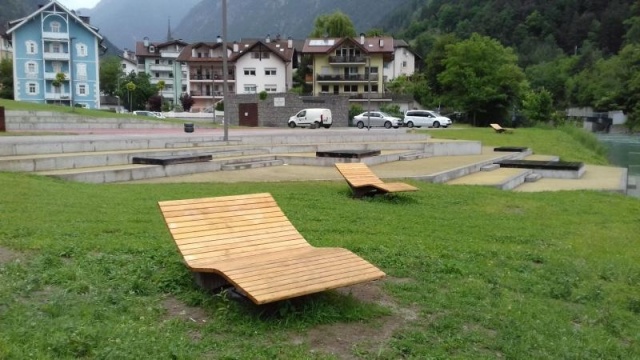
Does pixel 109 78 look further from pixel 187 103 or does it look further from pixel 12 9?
pixel 12 9

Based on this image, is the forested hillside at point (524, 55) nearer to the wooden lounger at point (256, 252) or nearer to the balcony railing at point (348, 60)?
the balcony railing at point (348, 60)

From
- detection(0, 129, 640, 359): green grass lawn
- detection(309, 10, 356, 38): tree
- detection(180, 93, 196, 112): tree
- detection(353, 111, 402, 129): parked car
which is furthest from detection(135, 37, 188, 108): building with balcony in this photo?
detection(0, 129, 640, 359): green grass lawn

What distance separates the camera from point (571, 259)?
25.6ft

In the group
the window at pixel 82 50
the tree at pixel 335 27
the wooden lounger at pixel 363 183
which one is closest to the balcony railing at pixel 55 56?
the window at pixel 82 50

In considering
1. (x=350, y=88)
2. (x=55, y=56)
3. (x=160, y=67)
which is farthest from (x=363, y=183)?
(x=160, y=67)

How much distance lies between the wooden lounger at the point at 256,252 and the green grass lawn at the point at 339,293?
0.26m

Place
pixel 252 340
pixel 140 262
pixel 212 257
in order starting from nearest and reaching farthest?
pixel 252 340, pixel 212 257, pixel 140 262

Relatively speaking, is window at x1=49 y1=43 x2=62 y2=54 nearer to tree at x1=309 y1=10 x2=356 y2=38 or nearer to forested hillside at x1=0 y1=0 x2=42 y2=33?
tree at x1=309 y1=10 x2=356 y2=38

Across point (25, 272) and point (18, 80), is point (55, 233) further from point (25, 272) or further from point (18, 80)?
point (18, 80)

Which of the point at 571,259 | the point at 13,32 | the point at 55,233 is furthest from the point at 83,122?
the point at 13,32

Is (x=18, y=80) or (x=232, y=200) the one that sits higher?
(x=18, y=80)

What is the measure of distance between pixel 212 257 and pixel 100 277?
103 cm

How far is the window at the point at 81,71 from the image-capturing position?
71.5 metres

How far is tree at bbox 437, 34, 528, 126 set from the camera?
5475 cm
